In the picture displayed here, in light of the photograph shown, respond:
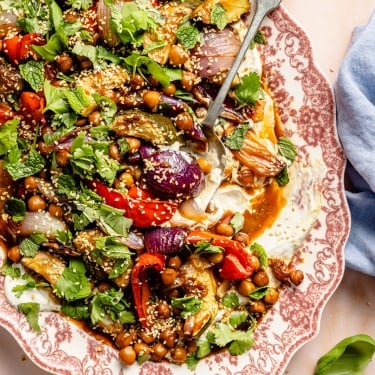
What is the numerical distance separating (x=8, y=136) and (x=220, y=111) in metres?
1.25

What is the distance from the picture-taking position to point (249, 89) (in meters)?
3.75

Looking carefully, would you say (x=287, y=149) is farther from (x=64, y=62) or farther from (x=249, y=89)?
(x=64, y=62)

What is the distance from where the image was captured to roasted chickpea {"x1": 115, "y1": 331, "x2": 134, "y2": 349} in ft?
12.2

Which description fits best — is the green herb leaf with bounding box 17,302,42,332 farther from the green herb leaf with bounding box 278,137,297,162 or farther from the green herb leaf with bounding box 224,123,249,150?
the green herb leaf with bounding box 278,137,297,162

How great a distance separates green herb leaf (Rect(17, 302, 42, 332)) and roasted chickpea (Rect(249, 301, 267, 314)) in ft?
4.17

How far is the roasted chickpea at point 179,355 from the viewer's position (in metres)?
3.75

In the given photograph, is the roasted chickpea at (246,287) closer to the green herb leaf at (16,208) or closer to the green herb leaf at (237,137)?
the green herb leaf at (237,137)

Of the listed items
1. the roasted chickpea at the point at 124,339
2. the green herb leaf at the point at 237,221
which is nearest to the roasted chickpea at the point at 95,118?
the green herb leaf at the point at 237,221

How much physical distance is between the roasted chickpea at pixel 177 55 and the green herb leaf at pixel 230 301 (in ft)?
4.73

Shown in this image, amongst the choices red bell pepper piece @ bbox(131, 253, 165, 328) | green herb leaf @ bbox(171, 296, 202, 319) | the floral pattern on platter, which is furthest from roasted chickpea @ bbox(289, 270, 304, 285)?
red bell pepper piece @ bbox(131, 253, 165, 328)

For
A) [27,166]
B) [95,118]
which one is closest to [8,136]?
[27,166]

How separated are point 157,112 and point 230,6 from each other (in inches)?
30.8

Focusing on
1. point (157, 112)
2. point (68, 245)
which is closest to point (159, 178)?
point (157, 112)

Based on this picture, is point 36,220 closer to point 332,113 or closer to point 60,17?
point 60,17
